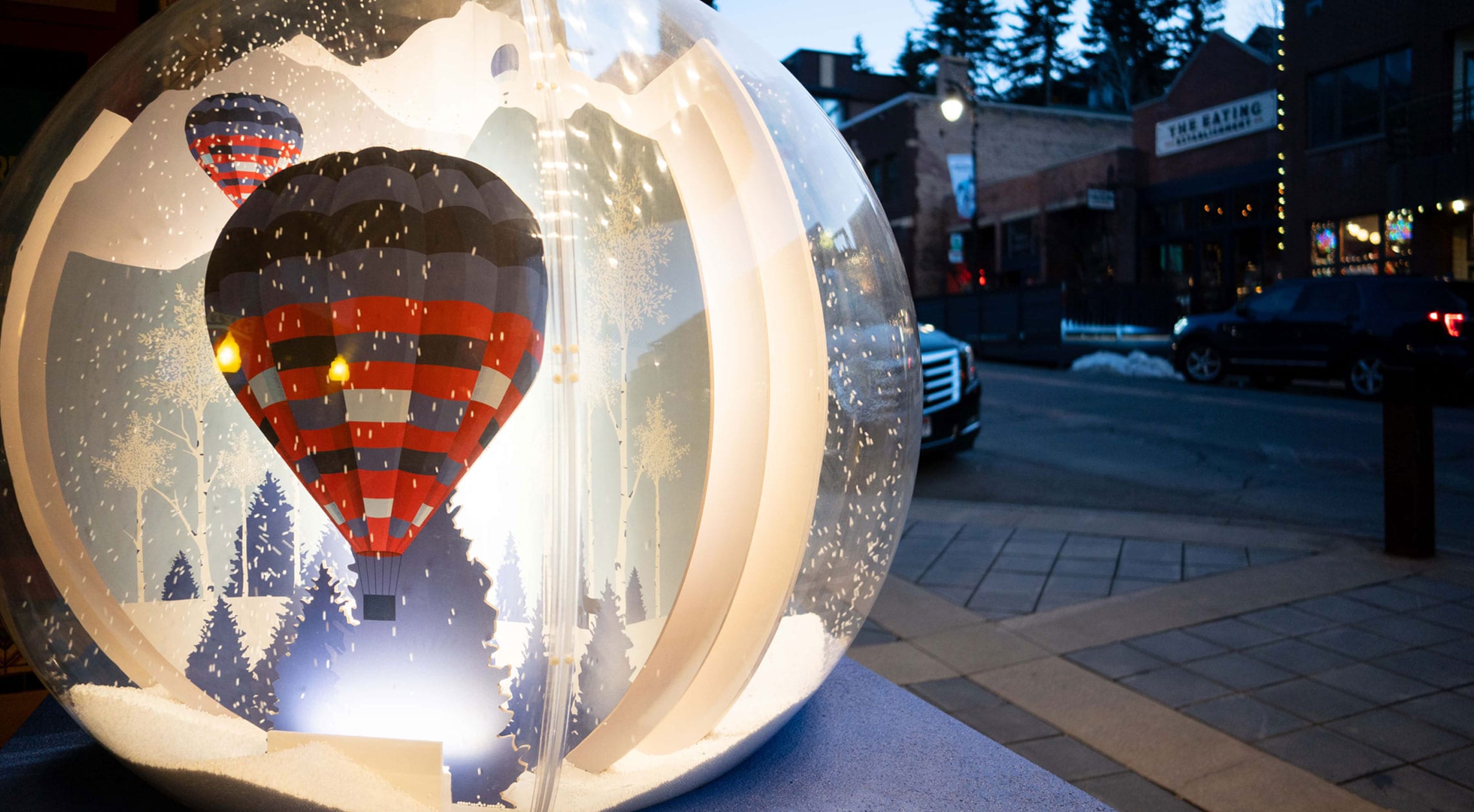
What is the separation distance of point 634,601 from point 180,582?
0.69 meters

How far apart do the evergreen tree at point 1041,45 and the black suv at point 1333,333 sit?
42.8m

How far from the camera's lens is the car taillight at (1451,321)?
11.3 m

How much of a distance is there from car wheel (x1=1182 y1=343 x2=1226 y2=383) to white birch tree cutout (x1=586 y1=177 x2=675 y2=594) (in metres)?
14.1

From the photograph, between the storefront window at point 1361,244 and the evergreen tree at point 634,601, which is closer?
the evergreen tree at point 634,601

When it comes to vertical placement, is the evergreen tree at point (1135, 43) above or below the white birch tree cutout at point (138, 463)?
above

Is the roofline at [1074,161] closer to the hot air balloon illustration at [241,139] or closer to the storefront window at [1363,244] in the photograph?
the storefront window at [1363,244]

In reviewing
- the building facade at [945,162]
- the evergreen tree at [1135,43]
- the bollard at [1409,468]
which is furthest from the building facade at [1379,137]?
the evergreen tree at [1135,43]

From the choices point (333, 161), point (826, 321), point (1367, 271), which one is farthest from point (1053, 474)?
point (1367, 271)

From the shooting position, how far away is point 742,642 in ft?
5.13

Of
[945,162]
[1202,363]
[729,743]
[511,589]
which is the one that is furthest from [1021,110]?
[511,589]

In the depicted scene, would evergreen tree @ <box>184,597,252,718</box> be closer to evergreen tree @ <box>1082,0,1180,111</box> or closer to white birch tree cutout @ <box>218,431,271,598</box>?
white birch tree cutout @ <box>218,431,271,598</box>

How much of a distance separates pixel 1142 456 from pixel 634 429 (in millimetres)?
7592

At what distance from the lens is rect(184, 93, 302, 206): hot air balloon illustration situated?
140 cm

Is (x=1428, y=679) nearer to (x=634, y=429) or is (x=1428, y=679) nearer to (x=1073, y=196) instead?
(x=634, y=429)
